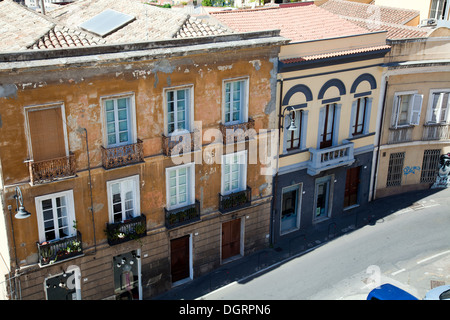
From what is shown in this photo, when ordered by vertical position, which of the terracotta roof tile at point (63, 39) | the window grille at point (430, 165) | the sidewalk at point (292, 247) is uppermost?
the terracotta roof tile at point (63, 39)

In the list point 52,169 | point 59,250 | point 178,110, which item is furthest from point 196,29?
point 59,250

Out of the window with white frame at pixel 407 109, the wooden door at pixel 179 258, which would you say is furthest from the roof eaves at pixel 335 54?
the wooden door at pixel 179 258

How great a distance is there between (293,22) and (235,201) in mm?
11123

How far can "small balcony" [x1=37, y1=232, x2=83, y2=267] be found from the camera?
20.5 metres

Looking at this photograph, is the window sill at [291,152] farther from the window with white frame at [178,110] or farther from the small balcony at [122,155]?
the small balcony at [122,155]

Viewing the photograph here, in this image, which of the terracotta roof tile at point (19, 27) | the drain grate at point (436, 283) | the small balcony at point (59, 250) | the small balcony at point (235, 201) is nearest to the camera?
the terracotta roof tile at point (19, 27)

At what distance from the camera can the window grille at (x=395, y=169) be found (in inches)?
1304

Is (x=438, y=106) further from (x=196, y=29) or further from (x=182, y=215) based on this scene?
(x=182, y=215)

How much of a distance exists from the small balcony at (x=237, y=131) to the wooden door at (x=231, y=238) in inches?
190

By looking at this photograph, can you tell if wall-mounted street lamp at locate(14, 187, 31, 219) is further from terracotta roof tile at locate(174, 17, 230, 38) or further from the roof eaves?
the roof eaves

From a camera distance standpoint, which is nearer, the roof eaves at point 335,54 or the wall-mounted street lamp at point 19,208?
the wall-mounted street lamp at point 19,208

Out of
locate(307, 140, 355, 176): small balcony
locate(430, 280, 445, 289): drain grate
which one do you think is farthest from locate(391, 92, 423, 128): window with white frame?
locate(430, 280, 445, 289): drain grate

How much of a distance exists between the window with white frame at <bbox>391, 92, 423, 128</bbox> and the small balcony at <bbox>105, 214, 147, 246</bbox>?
17.8 m

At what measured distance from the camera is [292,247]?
28594mm
